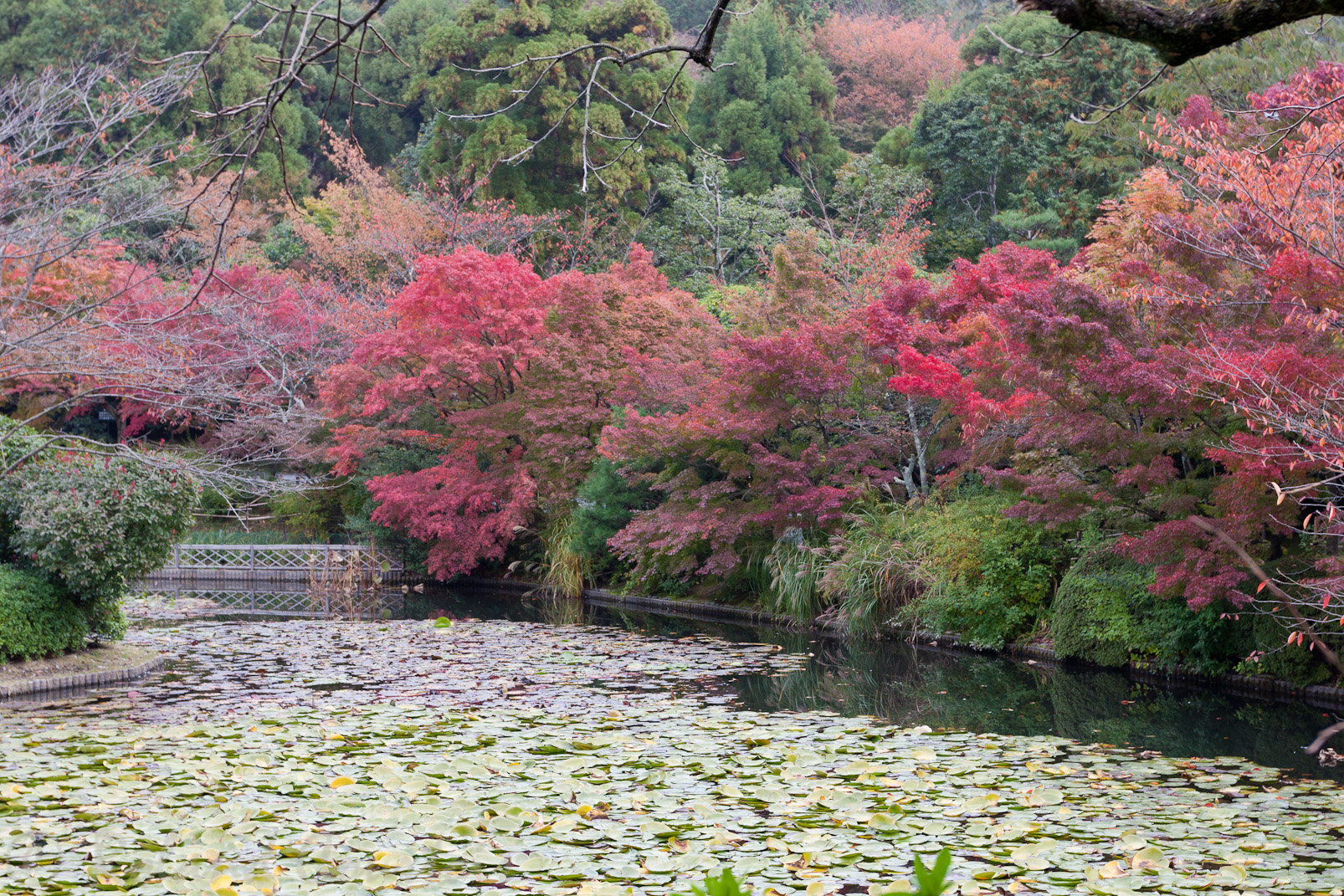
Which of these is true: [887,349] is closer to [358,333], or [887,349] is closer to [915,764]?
[915,764]

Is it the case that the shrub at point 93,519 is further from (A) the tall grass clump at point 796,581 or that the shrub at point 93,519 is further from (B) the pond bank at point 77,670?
(A) the tall grass clump at point 796,581

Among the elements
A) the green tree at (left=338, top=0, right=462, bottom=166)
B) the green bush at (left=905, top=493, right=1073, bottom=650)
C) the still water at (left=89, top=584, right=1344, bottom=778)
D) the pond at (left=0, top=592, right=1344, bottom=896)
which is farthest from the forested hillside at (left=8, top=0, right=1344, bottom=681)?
the pond at (left=0, top=592, right=1344, bottom=896)

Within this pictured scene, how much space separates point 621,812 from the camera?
524 cm

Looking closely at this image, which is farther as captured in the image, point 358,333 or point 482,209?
point 482,209

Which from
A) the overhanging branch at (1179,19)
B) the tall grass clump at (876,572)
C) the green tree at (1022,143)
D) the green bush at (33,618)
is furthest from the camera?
the green tree at (1022,143)

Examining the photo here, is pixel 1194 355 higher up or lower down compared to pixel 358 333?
lower down

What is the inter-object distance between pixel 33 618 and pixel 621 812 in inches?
248

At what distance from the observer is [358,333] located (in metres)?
20.5

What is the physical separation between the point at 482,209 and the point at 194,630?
1386 cm

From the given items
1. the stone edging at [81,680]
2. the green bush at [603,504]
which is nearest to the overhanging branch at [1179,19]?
the stone edging at [81,680]

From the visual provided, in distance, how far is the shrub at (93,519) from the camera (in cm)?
923

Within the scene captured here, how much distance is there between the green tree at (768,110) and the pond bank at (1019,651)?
43.9 feet

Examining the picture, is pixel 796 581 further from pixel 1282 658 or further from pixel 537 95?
pixel 537 95

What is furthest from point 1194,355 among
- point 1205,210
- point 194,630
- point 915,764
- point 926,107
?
point 926,107
